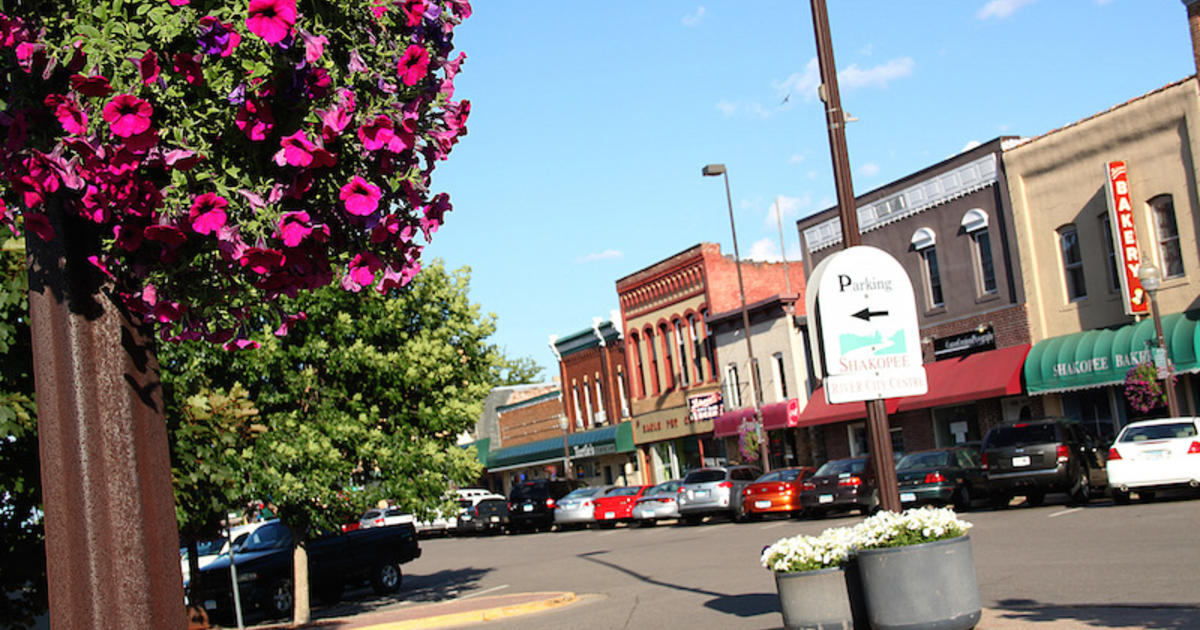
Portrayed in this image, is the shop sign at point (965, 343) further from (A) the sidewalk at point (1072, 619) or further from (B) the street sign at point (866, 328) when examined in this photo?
(B) the street sign at point (866, 328)

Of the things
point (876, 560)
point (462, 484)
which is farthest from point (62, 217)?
point (462, 484)

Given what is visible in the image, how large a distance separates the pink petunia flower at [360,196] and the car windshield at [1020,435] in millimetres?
21475

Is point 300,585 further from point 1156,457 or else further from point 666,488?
point 666,488

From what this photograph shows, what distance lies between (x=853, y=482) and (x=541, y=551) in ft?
27.4

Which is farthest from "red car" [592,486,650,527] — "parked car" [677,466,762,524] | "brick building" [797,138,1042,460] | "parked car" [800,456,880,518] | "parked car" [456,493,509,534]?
"parked car" [800,456,880,518]

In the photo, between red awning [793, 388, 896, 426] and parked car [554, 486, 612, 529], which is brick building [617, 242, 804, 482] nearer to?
red awning [793, 388, 896, 426]

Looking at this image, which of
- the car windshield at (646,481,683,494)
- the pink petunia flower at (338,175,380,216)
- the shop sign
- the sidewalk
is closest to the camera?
the pink petunia flower at (338,175,380,216)

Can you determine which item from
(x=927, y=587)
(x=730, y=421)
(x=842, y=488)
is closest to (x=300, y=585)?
(x=842, y=488)

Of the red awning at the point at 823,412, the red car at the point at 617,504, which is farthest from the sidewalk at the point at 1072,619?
the red awning at the point at 823,412

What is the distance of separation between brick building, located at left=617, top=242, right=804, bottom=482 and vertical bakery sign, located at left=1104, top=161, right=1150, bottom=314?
61.4ft

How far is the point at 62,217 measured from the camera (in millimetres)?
3656

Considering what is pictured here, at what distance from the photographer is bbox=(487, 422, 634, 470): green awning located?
51.7m

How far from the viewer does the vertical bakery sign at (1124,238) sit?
26.8 m

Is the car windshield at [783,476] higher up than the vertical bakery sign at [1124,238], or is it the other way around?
the vertical bakery sign at [1124,238]
